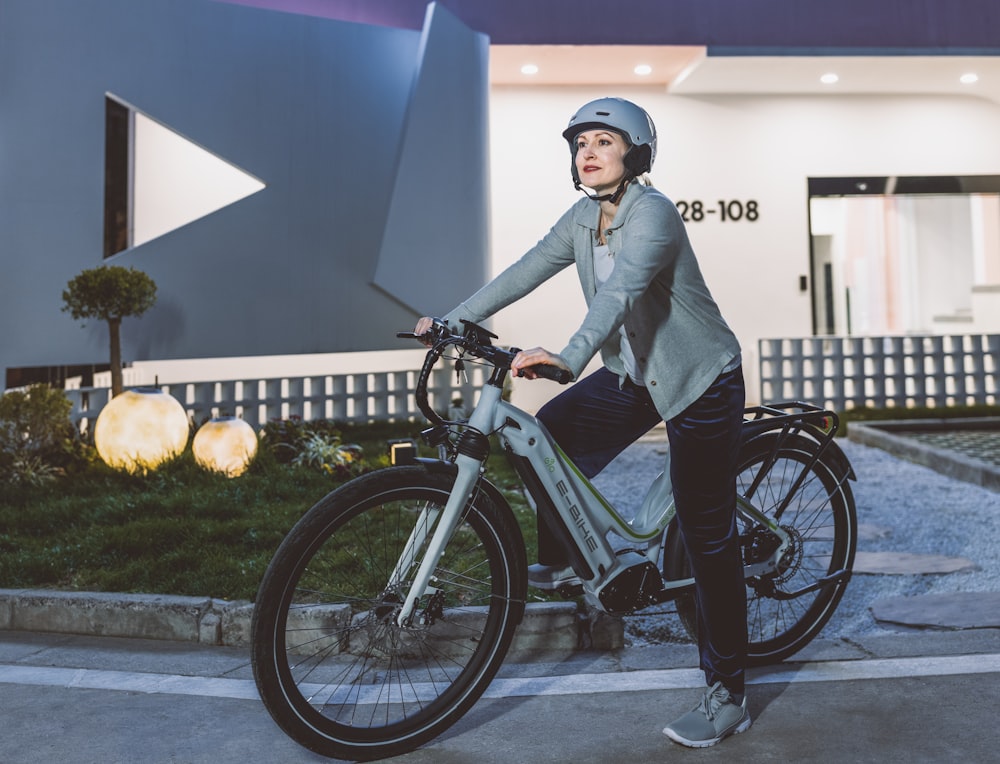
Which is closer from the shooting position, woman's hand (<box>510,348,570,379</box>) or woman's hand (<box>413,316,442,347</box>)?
woman's hand (<box>510,348,570,379</box>)

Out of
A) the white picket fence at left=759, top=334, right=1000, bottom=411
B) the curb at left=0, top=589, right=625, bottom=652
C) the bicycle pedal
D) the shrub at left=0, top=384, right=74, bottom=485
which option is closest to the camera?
the bicycle pedal

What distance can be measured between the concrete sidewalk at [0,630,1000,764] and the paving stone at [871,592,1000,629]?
0.39 feet

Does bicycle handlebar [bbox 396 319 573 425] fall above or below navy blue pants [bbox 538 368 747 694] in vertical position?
above

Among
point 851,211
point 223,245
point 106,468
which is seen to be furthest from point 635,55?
point 106,468

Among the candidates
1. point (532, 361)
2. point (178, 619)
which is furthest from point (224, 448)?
point (532, 361)

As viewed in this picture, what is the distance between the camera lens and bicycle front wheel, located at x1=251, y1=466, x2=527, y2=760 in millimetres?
2198

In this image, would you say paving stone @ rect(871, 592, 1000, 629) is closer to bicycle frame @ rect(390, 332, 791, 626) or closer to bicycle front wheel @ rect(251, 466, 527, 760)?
bicycle frame @ rect(390, 332, 791, 626)

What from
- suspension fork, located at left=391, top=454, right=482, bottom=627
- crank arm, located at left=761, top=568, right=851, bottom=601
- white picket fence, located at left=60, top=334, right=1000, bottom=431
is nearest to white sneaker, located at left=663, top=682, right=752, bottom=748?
crank arm, located at left=761, top=568, right=851, bottom=601

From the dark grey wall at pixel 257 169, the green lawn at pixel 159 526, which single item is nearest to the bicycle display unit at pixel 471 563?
the green lawn at pixel 159 526

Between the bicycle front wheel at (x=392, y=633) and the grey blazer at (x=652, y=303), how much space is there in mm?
506

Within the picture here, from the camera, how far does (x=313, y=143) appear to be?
8828mm

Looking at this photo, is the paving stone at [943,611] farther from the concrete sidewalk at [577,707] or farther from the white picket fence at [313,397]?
the white picket fence at [313,397]

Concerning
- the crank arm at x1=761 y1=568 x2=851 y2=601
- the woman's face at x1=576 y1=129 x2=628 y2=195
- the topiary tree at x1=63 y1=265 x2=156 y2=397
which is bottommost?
the crank arm at x1=761 y1=568 x2=851 y2=601

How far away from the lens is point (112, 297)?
7086mm
